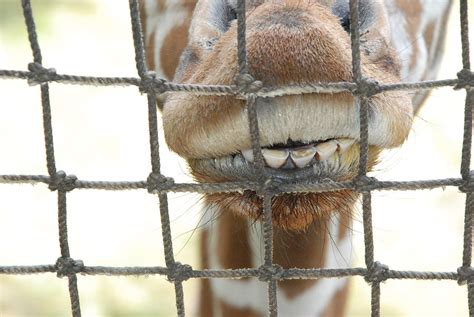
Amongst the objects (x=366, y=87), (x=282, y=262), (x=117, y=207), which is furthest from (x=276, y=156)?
(x=117, y=207)

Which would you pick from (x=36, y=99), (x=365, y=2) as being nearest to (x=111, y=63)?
(x=36, y=99)

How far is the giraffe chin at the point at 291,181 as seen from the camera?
1.17m

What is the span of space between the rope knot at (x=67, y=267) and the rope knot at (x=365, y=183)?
0.44 m

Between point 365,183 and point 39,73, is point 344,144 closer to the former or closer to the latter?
point 365,183

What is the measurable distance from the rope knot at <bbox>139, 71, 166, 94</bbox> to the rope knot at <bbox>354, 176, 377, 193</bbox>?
Answer: 1.02 ft

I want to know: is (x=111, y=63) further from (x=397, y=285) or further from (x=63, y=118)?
(x=397, y=285)

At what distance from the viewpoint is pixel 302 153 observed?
115 centimetres

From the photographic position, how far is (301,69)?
1.09 meters

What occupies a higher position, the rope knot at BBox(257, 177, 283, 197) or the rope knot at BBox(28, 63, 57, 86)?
the rope knot at BBox(28, 63, 57, 86)

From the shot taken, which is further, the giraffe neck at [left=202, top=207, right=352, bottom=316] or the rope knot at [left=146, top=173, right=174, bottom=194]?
the giraffe neck at [left=202, top=207, right=352, bottom=316]

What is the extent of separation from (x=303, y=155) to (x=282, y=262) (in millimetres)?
561

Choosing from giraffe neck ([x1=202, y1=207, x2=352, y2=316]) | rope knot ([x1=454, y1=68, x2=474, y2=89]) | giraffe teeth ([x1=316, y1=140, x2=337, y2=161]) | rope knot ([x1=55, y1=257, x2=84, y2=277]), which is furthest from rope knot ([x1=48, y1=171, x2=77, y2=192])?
rope knot ([x1=454, y1=68, x2=474, y2=89])

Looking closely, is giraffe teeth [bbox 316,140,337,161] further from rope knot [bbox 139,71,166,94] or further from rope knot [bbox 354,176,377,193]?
rope knot [bbox 139,71,166,94]

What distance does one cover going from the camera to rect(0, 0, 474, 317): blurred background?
4.11 m
